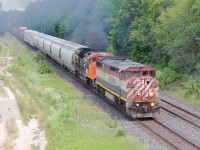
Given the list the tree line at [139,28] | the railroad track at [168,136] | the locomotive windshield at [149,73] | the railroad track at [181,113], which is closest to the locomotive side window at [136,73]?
the locomotive windshield at [149,73]

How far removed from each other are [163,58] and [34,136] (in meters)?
22.9

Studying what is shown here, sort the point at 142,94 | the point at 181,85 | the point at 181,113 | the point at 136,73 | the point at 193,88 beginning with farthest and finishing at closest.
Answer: the point at 181,85 < the point at 193,88 < the point at 181,113 < the point at 136,73 < the point at 142,94

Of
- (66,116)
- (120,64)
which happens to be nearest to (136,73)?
(120,64)

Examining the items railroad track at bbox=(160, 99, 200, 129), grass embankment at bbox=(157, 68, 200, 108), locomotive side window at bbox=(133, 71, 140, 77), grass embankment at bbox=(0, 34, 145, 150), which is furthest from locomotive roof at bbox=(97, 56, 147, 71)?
grass embankment at bbox=(157, 68, 200, 108)

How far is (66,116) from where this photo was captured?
870 inches

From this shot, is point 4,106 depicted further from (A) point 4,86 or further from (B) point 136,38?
(B) point 136,38

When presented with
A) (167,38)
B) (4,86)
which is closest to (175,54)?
(167,38)

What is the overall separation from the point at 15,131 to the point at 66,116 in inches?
106

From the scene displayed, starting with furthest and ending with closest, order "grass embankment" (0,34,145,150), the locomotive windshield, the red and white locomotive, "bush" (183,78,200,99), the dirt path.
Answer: "bush" (183,78,200,99)
the locomotive windshield
the red and white locomotive
the dirt path
"grass embankment" (0,34,145,150)

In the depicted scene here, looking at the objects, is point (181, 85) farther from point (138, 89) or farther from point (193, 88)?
point (138, 89)

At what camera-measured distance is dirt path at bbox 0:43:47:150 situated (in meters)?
18.8

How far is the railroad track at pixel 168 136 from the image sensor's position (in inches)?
723

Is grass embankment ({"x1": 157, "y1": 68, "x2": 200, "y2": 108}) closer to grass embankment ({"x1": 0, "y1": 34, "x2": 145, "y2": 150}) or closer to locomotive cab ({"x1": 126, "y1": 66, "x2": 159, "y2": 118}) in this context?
locomotive cab ({"x1": 126, "y1": 66, "x2": 159, "y2": 118})

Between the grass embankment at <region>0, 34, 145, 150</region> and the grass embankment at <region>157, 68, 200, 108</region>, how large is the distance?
23.0ft
